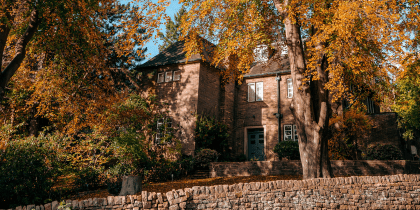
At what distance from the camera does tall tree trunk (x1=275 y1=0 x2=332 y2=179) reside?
10516 millimetres

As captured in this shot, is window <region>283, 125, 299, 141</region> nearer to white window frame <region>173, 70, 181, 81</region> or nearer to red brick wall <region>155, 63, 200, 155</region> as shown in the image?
red brick wall <region>155, 63, 200, 155</region>

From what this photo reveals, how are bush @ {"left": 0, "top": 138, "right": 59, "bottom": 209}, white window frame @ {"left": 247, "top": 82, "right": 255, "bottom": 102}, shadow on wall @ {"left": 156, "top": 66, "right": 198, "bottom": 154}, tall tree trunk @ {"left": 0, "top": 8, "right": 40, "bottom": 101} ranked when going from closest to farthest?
bush @ {"left": 0, "top": 138, "right": 59, "bottom": 209}, tall tree trunk @ {"left": 0, "top": 8, "right": 40, "bottom": 101}, shadow on wall @ {"left": 156, "top": 66, "right": 198, "bottom": 154}, white window frame @ {"left": 247, "top": 82, "right": 255, "bottom": 102}

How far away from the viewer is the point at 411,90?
3194cm

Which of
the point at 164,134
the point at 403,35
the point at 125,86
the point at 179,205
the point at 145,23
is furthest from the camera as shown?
the point at 125,86

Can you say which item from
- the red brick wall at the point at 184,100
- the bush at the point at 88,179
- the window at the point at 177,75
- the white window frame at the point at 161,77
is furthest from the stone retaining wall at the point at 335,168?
the white window frame at the point at 161,77

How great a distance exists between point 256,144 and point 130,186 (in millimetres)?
13787

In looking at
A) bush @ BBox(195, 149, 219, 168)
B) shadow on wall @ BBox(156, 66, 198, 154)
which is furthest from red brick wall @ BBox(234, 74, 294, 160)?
bush @ BBox(195, 149, 219, 168)

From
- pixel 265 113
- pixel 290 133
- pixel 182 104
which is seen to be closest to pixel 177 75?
pixel 182 104

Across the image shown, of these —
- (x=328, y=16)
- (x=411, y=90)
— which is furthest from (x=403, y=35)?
(x=411, y=90)

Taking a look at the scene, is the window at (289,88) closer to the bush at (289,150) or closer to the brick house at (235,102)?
the brick house at (235,102)

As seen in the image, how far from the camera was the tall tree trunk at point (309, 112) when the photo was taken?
414 inches

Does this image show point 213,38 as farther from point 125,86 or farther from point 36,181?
point 125,86

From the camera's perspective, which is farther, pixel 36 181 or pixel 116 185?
pixel 116 185

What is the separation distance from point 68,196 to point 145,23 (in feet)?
21.8
